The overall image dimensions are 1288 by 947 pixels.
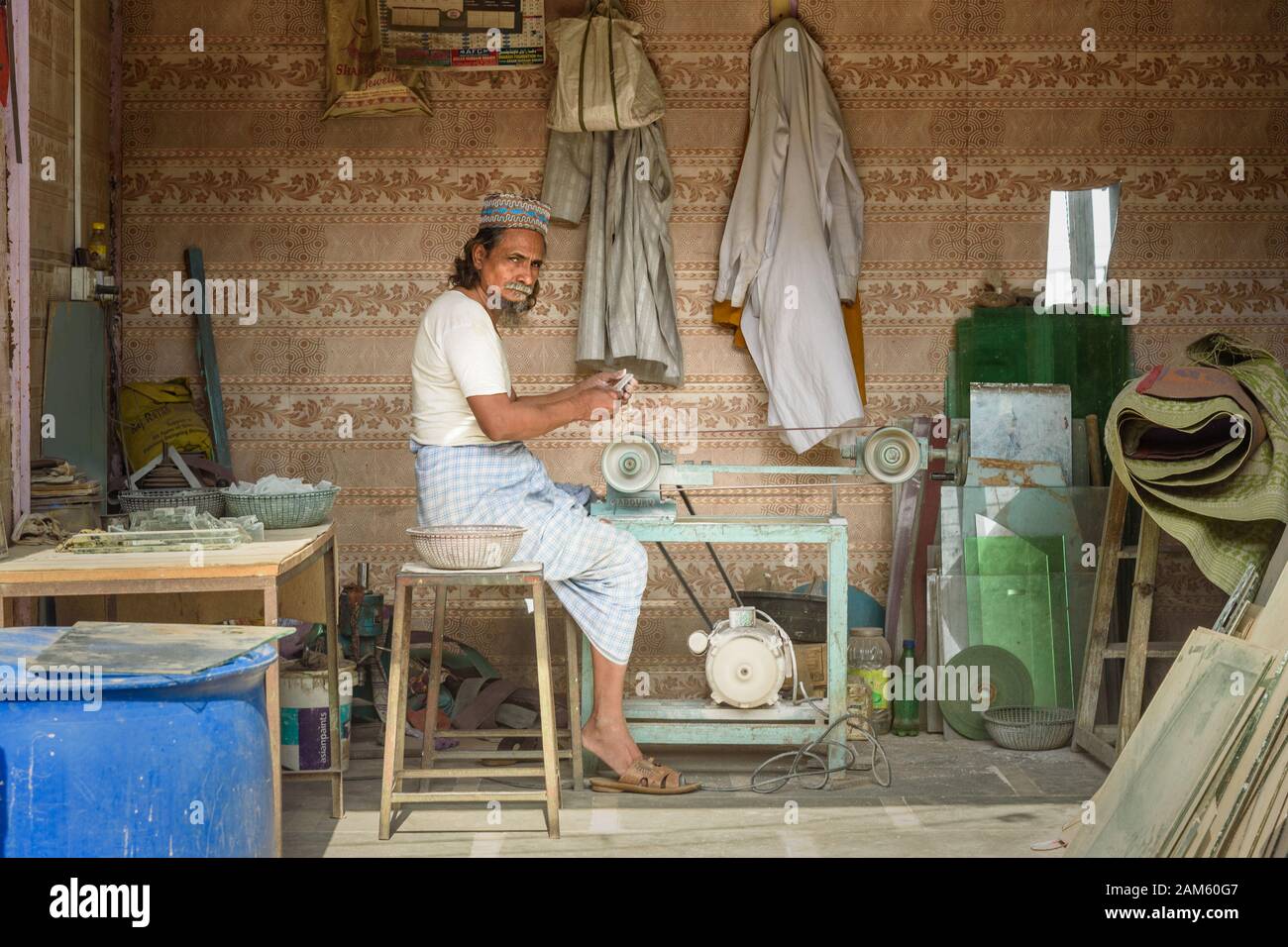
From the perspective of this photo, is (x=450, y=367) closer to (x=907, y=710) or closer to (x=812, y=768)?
(x=812, y=768)

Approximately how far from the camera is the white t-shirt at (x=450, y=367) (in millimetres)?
4469

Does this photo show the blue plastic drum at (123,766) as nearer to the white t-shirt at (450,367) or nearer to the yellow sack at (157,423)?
the white t-shirt at (450,367)

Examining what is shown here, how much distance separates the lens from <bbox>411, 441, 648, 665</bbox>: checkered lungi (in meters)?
4.53

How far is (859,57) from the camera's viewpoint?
5980 mm

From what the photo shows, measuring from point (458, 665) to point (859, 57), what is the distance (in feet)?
10.3

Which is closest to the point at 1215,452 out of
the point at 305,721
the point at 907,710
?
the point at 907,710

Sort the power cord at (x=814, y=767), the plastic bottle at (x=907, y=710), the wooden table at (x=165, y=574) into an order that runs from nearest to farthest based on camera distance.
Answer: the wooden table at (x=165, y=574), the power cord at (x=814, y=767), the plastic bottle at (x=907, y=710)

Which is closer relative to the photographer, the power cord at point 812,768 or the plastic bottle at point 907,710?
the power cord at point 812,768

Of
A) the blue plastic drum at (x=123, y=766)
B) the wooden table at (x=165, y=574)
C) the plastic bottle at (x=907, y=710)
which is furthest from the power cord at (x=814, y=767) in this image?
the blue plastic drum at (x=123, y=766)

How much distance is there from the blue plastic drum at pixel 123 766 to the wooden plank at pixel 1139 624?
3255 millimetres

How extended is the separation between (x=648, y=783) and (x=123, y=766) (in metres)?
2.24

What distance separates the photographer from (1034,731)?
17.1 feet

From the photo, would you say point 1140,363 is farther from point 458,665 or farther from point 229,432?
point 229,432
